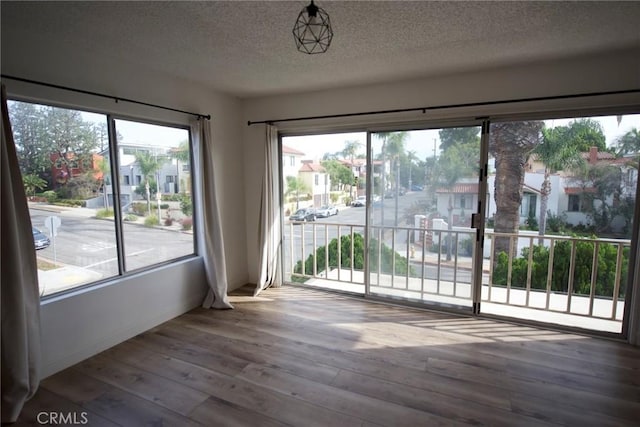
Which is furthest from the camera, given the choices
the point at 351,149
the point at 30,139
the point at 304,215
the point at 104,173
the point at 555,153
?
the point at 304,215

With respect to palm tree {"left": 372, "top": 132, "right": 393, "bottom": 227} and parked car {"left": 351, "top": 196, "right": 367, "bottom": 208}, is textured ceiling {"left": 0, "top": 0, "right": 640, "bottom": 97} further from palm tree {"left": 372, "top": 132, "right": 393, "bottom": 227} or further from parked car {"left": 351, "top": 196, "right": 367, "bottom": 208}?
parked car {"left": 351, "top": 196, "right": 367, "bottom": 208}

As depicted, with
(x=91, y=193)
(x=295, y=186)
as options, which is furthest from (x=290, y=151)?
(x=91, y=193)

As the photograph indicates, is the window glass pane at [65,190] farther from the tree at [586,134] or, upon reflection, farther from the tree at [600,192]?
the tree at [600,192]

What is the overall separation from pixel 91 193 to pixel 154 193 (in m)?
0.57

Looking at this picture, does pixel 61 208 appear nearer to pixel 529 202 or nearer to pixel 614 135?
pixel 529 202

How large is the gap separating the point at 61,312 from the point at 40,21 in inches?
77.3

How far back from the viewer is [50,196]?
235 centimetres

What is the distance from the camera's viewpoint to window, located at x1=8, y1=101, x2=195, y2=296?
7.47 feet

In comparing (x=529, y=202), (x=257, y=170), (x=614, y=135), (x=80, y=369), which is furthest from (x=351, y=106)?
(x=80, y=369)

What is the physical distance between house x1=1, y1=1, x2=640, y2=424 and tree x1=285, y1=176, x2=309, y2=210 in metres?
0.48

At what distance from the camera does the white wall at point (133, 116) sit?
226 cm

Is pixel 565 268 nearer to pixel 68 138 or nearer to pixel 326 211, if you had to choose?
pixel 326 211

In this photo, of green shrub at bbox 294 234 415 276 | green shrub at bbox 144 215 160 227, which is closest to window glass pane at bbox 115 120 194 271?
green shrub at bbox 144 215 160 227

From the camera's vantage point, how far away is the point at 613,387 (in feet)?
7.13
